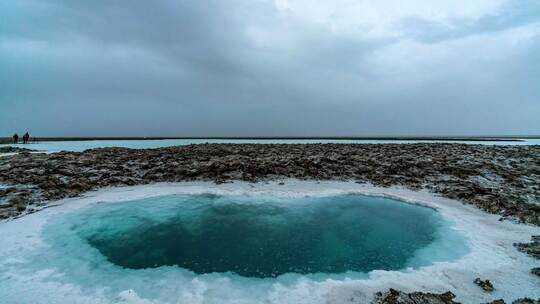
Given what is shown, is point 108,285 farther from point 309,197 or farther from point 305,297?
point 309,197

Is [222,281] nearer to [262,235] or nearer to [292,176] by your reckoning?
[262,235]

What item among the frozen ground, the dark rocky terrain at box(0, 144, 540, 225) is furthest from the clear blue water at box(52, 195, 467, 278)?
the dark rocky terrain at box(0, 144, 540, 225)

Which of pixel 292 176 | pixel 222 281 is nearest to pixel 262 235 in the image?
pixel 222 281

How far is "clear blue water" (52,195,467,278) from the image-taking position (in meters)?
6.97

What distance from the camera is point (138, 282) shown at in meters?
5.99

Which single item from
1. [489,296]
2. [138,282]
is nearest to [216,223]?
[138,282]

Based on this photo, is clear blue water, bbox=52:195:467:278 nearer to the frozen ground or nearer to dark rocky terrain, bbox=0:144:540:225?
the frozen ground

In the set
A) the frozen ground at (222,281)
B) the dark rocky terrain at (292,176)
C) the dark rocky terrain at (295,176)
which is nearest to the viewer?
the frozen ground at (222,281)

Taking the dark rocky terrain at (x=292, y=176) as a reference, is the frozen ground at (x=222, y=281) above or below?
below

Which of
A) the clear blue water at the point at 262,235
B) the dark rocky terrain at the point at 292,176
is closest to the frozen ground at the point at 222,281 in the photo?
the clear blue water at the point at 262,235

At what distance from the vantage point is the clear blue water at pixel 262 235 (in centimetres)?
697

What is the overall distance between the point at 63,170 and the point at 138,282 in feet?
51.5

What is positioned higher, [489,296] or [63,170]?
[63,170]

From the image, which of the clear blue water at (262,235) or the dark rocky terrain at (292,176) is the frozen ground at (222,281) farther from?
the dark rocky terrain at (292,176)
